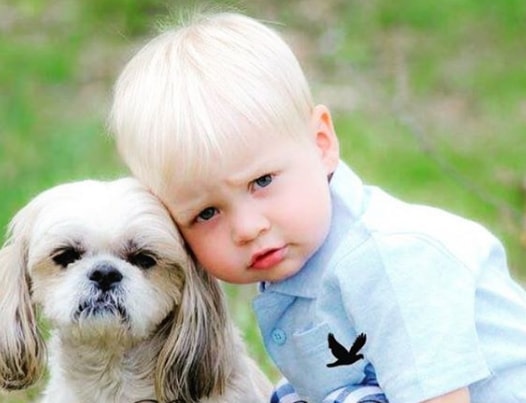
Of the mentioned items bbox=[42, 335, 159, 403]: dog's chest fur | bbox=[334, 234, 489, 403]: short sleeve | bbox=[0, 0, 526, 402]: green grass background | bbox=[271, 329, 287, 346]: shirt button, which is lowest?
bbox=[0, 0, 526, 402]: green grass background

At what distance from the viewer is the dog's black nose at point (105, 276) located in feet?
10.7

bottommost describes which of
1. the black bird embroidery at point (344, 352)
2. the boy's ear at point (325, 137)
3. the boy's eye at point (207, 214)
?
the black bird embroidery at point (344, 352)

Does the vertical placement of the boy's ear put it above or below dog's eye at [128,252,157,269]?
above

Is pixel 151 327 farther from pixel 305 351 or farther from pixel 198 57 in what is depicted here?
pixel 198 57

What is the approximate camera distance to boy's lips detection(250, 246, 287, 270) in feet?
10.7

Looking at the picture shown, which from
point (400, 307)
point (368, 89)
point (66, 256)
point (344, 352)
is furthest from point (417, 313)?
point (368, 89)

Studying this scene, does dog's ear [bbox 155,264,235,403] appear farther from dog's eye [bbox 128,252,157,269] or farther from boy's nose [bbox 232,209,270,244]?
boy's nose [bbox 232,209,270,244]

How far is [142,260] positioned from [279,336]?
386 mm

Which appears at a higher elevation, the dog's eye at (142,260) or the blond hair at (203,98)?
the blond hair at (203,98)

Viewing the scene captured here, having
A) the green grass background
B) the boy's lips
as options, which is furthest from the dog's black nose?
the green grass background

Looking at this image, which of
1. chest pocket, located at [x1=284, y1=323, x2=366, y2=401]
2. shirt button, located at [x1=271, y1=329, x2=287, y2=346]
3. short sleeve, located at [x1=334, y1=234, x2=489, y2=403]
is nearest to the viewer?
short sleeve, located at [x1=334, y1=234, x2=489, y2=403]

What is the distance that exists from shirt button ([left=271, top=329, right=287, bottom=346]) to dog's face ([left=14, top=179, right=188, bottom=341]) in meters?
0.29

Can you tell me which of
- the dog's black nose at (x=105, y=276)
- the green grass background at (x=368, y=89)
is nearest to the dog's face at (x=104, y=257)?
Answer: the dog's black nose at (x=105, y=276)

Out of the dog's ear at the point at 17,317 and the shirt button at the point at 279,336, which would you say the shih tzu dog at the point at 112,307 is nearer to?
the dog's ear at the point at 17,317
